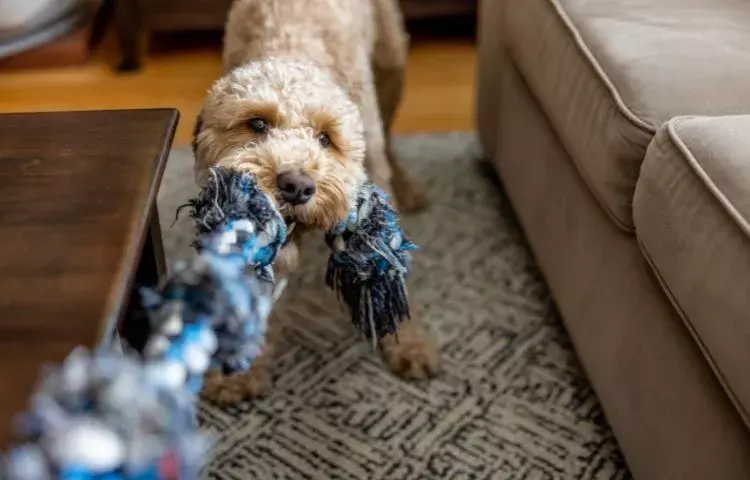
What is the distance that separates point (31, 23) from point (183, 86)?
0.47 meters

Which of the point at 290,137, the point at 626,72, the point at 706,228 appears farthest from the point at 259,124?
the point at 706,228

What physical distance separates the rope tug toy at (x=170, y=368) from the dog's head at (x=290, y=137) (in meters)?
0.09

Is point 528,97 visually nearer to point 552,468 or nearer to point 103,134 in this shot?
point 552,468

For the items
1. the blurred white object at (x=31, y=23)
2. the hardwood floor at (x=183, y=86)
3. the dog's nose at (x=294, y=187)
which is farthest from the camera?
the blurred white object at (x=31, y=23)

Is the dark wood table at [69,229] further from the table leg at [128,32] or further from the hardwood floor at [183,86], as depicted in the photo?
the table leg at [128,32]

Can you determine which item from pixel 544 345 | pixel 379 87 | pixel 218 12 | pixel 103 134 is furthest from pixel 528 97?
pixel 218 12

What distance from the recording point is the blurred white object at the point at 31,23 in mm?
2484

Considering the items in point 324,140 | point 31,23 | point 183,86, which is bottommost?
point 183,86

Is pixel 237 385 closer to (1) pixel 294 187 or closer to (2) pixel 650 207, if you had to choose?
(1) pixel 294 187

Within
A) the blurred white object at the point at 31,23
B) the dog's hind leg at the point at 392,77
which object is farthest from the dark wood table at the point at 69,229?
the blurred white object at the point at 31,23

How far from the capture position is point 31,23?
2.55m

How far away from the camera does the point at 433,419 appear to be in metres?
1.41

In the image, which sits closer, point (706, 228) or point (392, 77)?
point (706, 228)

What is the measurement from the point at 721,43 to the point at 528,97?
1.44ft
